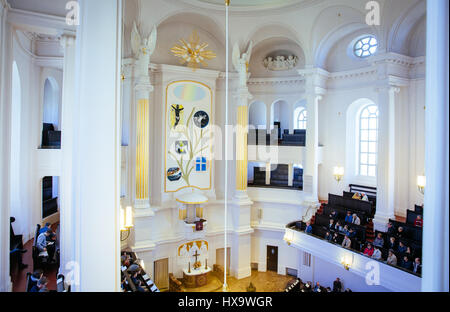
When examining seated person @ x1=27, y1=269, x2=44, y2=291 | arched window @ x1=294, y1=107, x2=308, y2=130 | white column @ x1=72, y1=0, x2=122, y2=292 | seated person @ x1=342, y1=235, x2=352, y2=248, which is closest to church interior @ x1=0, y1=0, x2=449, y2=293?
seated person @ x1=27, y1=269, x2=44, y2=291

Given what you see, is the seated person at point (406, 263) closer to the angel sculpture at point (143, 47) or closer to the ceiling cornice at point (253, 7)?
the ceiling cornice at point (253, 7)

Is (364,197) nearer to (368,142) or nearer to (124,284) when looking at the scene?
(368,142)

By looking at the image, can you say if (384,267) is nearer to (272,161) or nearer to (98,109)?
(272,161)

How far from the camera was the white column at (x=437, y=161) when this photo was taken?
1.98m

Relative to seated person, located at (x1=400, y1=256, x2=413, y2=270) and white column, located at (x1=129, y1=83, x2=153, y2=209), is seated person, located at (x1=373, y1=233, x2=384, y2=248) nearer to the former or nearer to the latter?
seated person, located at (x1=400, y1=256, x2=413, y2=270)

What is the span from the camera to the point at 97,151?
2262 millimetres

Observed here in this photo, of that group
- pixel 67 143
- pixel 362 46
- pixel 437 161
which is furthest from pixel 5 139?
pixel 362 46

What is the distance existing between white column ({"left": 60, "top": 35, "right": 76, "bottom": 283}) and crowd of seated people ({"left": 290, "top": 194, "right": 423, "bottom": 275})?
789 cm

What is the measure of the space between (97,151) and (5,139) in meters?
4.20

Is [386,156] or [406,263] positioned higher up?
[386,156]

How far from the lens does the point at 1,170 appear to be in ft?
17.2

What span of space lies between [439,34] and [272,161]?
12160 mm

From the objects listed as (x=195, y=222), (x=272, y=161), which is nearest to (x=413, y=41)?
(x=272, y=161)
